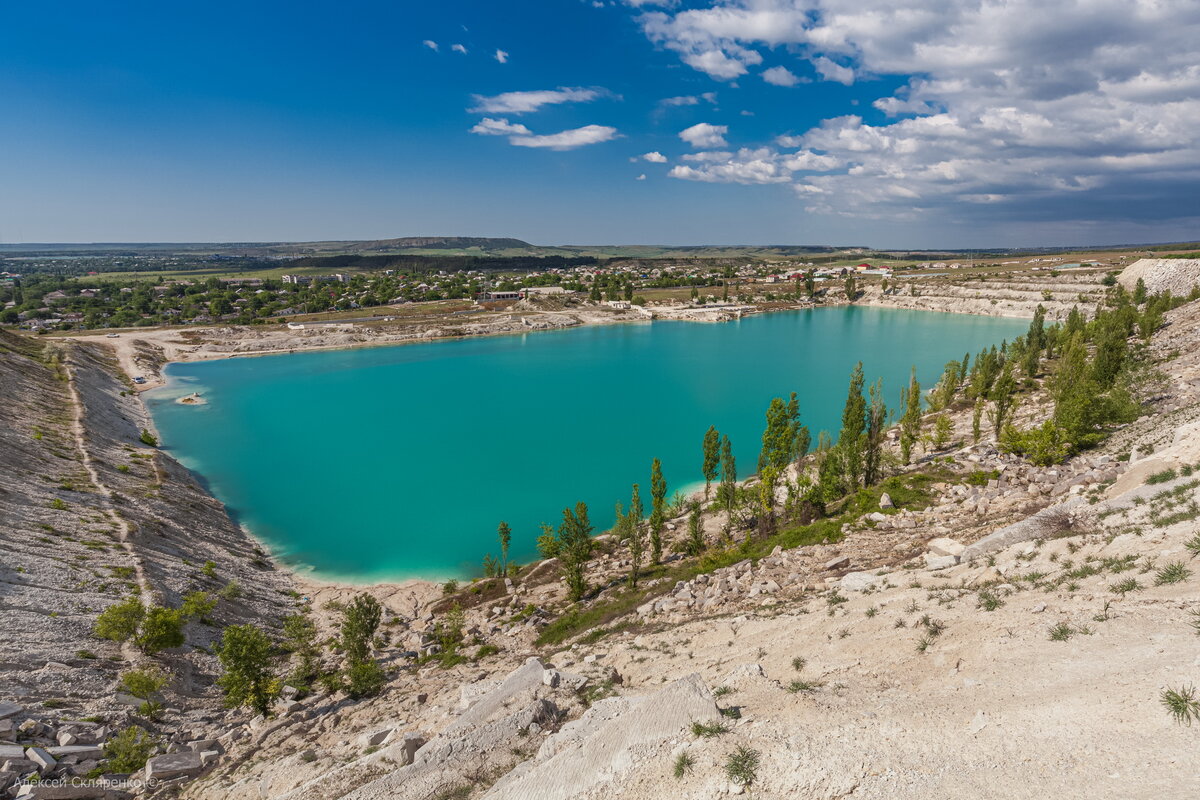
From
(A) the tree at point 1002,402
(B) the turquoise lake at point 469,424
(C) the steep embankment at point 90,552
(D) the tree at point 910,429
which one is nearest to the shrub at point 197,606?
(C) the steep embankment at point 90,552

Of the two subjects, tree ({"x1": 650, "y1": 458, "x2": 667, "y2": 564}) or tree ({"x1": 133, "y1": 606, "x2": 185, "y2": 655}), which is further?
tree ({"x1": 650, "y1": 458, "x2": 667, "y2": 564})

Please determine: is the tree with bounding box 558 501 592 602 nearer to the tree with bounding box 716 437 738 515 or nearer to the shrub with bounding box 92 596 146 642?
the tree with bounding box 716 437 738 515

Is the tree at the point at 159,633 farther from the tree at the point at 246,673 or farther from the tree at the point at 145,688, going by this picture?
the tree at the point at 246,673

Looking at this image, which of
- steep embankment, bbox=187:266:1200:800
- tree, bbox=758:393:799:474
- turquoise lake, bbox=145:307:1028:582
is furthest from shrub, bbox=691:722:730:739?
tree, bbox=758:393:799:474

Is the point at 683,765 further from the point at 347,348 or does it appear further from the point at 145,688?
the point at 347,348

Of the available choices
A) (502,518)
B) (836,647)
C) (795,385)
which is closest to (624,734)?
(836,647)

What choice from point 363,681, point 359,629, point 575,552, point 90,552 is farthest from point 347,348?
point 363,681
